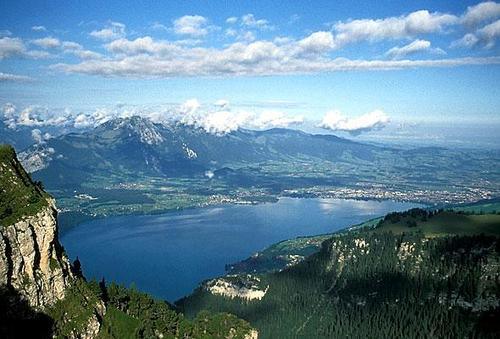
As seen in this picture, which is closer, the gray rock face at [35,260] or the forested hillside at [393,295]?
the gray rock face at [35,260]

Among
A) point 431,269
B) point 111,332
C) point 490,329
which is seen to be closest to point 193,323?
point 111,332

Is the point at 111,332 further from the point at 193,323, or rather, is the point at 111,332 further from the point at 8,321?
the point at 193,323

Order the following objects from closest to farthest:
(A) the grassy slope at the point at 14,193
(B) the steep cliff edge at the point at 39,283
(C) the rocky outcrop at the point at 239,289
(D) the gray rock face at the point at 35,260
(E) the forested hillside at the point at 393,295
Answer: (B) the steep cliff edge at the point at 39,283
(D) the gray rock face at the point at 35,260
(A) the grassy slope at the point at 14,193
(E) the forested hillside at the point at 393,295
(C) the rocky outcrop at the point at 239,289

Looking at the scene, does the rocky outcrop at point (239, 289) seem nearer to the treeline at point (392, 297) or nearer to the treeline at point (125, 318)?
the treeline at point (392, 297)

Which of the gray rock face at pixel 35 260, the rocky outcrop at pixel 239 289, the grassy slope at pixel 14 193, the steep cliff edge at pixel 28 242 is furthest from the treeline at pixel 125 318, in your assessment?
the rocky outcrop at pixel 239 289

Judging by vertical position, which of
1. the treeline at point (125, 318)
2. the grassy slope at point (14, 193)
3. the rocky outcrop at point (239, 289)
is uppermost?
the grassy slope at point (14, 193)

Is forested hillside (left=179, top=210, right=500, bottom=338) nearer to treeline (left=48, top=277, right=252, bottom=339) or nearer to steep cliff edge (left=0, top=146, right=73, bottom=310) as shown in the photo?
treeline (left=48, top=277, right=252, bottom=339)

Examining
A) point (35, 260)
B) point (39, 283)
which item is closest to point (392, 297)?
point (39, 283)

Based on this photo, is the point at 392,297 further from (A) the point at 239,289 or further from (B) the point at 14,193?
(B) the point at 14,193
